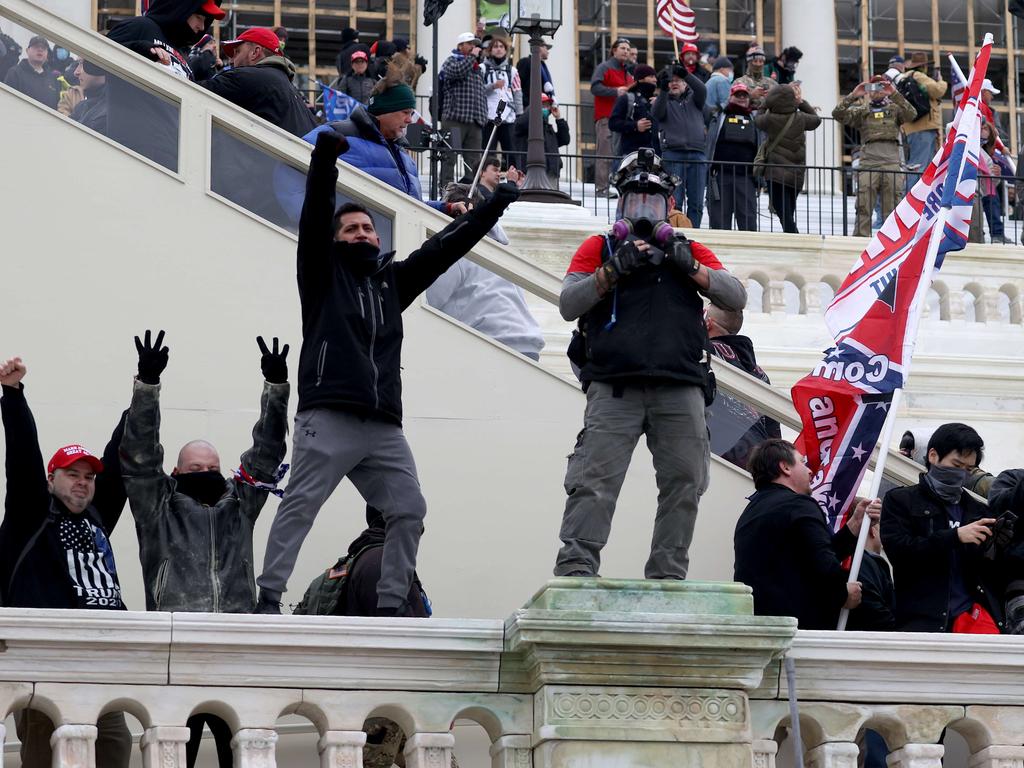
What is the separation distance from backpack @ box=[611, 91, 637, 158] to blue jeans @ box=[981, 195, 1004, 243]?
327 centimetres

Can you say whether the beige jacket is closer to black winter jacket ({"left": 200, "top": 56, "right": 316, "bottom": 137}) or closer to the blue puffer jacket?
black winter jacket ({"left": 200, "top": 56, "right": 316, "bottom": 137})

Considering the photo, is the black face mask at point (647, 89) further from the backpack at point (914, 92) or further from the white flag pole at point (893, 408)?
the white flag pole at point (893, 408)

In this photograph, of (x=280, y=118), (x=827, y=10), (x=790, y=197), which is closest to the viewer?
(x=280, y=118)

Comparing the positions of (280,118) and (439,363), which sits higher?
(280,118)

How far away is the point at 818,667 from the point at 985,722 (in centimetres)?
57

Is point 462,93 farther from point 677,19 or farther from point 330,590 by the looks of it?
point 330,590

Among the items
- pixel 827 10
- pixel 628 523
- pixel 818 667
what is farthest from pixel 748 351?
pixel 827 10

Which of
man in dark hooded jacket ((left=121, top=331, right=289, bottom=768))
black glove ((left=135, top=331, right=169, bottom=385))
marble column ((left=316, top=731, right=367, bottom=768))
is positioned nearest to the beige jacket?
man in dark hooded jacket ((left=121, top=331, right=289, bottom=768))

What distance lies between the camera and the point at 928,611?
28.6 ft

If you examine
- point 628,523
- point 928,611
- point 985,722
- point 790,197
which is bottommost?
point 985,722

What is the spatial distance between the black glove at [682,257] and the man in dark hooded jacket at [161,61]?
3652mm

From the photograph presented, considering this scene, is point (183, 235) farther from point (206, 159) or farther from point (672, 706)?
point (672, 706)

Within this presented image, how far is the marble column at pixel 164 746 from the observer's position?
679 centimetres

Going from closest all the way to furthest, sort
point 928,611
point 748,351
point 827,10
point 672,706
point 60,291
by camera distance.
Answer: point 672,706 < point 928,611 < point 60,291 < point 748,351 < point 827,10
